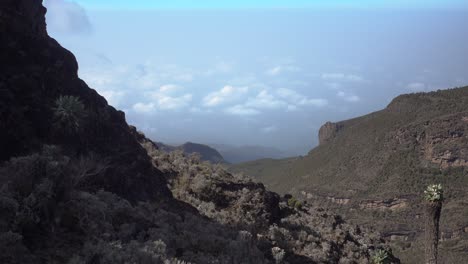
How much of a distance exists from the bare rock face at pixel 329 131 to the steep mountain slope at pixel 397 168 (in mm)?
6488

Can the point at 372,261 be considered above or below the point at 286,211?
below

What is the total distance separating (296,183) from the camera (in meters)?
104

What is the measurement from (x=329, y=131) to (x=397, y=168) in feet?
132

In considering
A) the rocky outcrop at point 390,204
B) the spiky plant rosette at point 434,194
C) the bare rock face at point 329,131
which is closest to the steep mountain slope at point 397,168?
the rocky outcrop at point 390,204

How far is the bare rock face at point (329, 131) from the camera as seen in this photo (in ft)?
416

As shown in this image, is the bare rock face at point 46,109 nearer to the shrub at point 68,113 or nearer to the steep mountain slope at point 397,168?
the shrub at point 68,113

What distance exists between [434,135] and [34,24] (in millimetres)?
88261

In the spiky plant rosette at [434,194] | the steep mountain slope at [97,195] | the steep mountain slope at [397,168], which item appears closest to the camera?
the steep mountain slope at [97,195]

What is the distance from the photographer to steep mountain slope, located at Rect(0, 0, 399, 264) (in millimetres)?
10219

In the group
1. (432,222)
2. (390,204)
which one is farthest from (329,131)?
(432,222)

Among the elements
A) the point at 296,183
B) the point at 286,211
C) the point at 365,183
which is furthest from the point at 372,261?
the point at 296,183

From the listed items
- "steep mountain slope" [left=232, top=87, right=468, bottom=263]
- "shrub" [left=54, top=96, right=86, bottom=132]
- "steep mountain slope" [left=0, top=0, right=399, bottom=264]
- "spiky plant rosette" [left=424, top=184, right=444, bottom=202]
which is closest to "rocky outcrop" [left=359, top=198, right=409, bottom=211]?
"steep mountain slope" [left=232, top=87, right=468, bottom=263]

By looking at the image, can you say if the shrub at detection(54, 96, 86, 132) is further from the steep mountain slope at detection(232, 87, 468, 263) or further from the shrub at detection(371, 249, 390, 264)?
the steep mountain slope at detection(232, 87, 468, 263)

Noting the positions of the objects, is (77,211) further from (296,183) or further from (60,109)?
(296,183)
